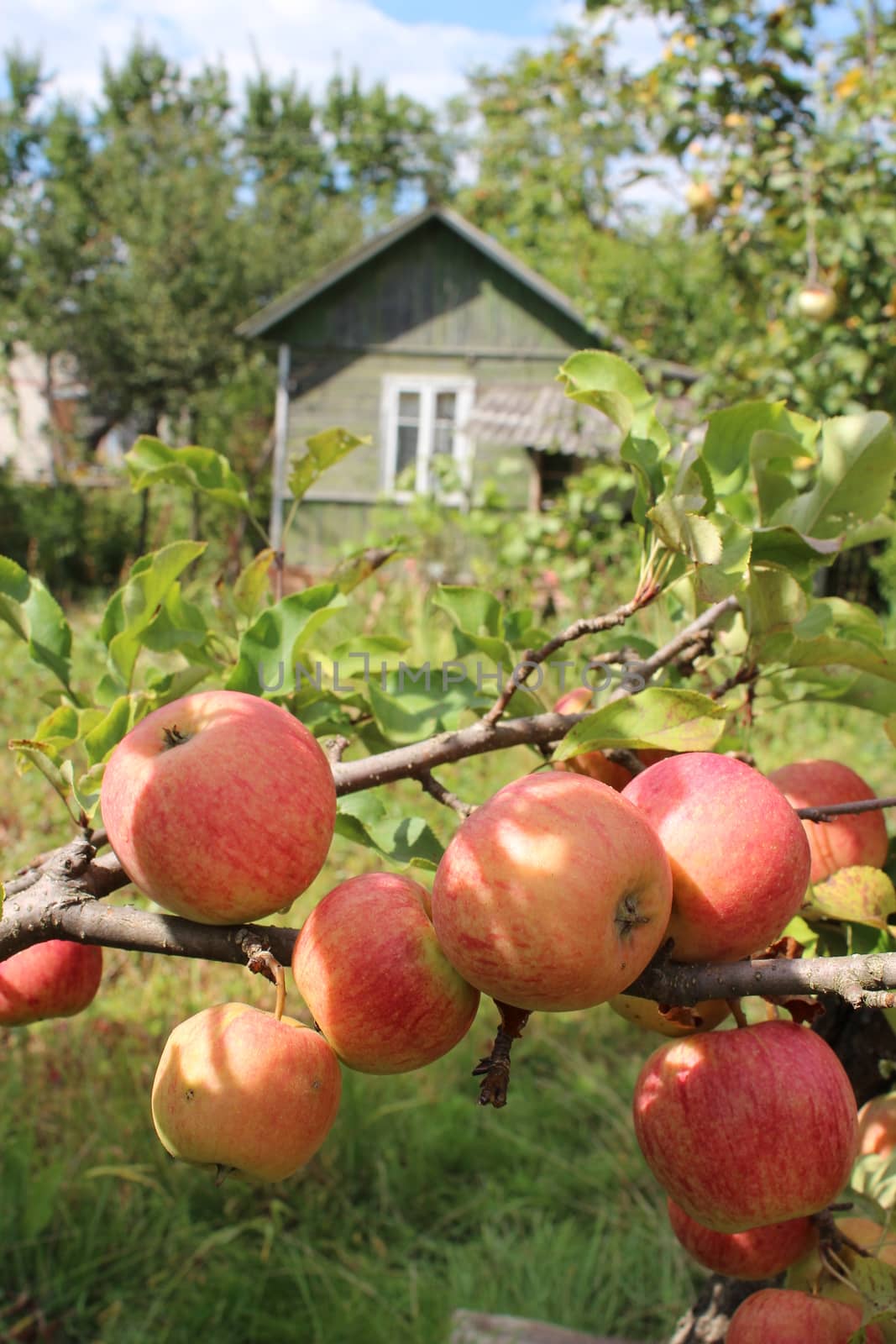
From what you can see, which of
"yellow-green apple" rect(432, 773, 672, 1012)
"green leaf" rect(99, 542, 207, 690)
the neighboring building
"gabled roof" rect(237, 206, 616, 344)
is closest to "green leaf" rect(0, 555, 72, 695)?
"green leaf" rect(99, 542, 207, 690)

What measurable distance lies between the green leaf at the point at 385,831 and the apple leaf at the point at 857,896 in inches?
12.4

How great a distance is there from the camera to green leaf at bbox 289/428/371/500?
48.7 inches

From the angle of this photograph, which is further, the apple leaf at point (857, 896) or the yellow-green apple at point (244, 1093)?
the apple leaf at point (857, 896)

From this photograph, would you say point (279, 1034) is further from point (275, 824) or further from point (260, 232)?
point (260, 232)

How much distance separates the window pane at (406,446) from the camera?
10.9 meters

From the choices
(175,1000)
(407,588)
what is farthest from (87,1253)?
(407,588)

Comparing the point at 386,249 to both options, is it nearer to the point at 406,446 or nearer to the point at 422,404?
the point at 422,404

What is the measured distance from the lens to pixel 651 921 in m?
0.62

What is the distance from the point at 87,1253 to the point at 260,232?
17312mm

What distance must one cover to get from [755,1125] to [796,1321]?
0.20 metres

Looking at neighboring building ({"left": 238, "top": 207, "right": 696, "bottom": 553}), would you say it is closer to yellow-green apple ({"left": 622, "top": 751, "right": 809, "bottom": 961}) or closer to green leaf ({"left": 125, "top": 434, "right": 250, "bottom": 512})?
green leaf ({"left": 125, "top": 434, "right": 250, "bottom": 512})

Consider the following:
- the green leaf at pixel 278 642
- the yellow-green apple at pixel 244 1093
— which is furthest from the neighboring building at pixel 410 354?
the yellow-green apple at pixel 244 1093

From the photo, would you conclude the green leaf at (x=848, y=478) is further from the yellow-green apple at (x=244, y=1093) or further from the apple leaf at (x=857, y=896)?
the yellow-green apple at (x=244, y=1093)

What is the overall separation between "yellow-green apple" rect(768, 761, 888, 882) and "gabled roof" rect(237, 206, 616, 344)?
9965 millimetres
